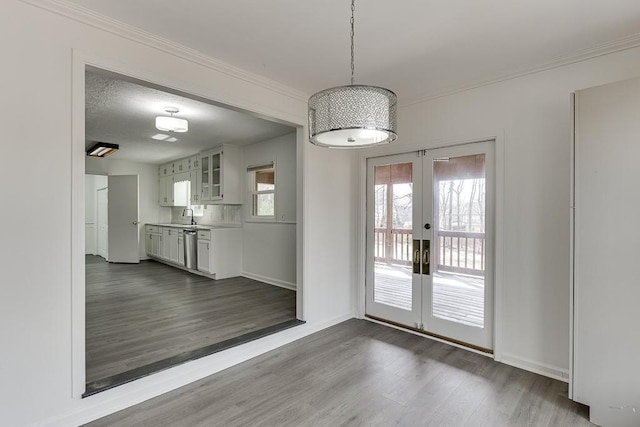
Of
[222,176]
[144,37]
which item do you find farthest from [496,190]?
[222,176]

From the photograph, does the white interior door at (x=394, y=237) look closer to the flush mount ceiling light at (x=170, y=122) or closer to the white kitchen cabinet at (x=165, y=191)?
the flush mount ceiling light at (x=170, y=122)

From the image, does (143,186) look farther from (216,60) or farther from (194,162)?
(216,60)

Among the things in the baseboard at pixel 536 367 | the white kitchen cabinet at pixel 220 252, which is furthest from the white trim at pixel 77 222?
the white kitchen cabinet at pixel 220 252

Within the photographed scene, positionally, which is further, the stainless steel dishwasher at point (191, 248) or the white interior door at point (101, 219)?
the white interior door at point (101, 219)

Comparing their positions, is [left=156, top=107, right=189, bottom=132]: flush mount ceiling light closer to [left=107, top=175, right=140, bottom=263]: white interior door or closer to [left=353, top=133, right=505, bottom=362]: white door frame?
[left=353, top=133, right=505, bottom=362]: white door frame

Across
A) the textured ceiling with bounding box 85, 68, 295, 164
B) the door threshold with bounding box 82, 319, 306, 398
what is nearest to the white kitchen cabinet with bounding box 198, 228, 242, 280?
the textured ceiling with bounding box 85, 68, 295, 164

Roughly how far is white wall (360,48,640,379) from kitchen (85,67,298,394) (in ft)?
7.14

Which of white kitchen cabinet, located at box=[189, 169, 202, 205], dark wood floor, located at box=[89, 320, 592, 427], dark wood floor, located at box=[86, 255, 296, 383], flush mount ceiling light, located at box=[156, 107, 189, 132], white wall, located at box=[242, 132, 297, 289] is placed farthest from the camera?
white kitchen cabinet, located at box=[189, 169, 202, 205]

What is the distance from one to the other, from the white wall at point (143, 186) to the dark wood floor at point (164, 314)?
7.00ft

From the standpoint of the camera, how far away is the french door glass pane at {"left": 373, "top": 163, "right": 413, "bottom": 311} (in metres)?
3.51

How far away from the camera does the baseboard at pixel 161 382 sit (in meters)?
1.99

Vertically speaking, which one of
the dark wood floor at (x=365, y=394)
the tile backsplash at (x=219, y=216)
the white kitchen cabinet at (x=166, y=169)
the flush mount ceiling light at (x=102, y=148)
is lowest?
the dark wood floor at (x=365, y=394)

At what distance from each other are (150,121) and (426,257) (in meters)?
4.04

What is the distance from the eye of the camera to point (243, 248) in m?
6.05
